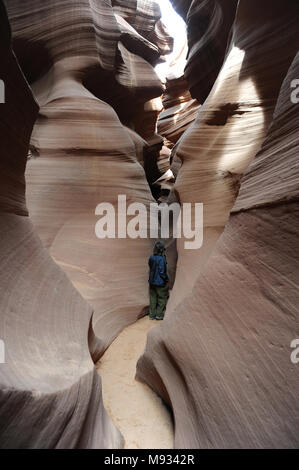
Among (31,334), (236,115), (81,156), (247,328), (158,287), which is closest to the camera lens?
(247,328)

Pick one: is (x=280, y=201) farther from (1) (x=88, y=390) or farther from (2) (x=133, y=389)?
(2) (x=133, y=389)

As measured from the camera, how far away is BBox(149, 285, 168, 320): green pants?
5.50m

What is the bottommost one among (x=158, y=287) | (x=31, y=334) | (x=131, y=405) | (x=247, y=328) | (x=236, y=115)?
(x=158, y=287)

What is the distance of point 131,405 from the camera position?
112 inches

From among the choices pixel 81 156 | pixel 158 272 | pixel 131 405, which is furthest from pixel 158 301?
pixel 81 156

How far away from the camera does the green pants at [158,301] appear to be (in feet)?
18.0

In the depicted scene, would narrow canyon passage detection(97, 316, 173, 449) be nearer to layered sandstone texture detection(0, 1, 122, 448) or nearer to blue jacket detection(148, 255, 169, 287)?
layered sandstone texture detection(0, 1, 122, 448)

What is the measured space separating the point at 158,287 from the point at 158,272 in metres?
0.31

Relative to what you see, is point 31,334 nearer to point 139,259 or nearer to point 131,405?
point 131,405

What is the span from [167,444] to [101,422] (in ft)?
2.01

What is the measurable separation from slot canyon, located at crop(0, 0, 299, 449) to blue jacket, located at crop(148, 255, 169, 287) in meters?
0.49

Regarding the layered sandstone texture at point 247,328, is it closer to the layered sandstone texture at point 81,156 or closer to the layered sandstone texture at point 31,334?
the layered sandstone texture at point 31,334

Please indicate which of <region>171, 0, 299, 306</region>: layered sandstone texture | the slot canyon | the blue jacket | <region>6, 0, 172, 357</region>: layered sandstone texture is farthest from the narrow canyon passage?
the blue jacket

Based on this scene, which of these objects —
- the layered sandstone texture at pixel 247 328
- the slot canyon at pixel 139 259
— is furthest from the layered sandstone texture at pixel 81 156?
the layered sandstone texture at pixel 247 328
